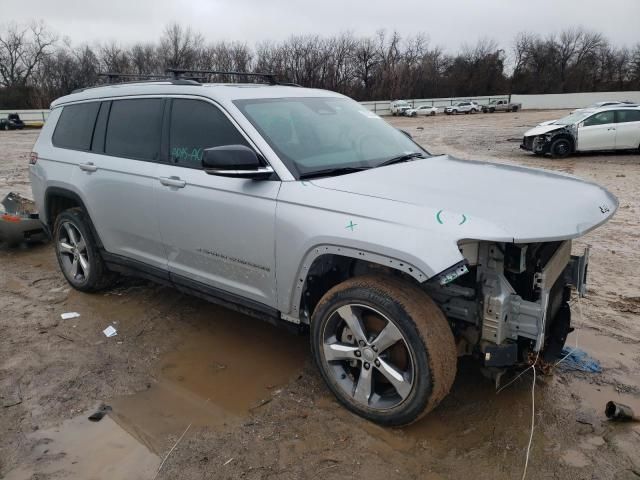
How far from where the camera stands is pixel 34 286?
211 inches

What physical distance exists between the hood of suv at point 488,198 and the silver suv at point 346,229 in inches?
0.4

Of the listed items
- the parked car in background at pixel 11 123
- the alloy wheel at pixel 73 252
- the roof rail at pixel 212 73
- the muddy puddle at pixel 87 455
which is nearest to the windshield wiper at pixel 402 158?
the roof rail at pixel 212 73

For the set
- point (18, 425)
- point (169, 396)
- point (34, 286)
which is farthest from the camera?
point (34, 286)

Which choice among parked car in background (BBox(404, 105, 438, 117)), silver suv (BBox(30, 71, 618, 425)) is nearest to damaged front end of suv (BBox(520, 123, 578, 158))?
silver suv (BBox(30, 71, 618, 425))

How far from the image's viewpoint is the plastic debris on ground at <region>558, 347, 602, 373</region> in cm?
356

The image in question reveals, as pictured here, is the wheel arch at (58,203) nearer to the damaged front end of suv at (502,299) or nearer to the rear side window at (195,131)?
the rear side window at (195,131)

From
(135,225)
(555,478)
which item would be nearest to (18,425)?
(135,225)

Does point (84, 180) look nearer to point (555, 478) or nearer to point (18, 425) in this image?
point (18, 425)

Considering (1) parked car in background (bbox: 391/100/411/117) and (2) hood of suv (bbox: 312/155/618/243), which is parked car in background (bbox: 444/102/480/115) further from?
(2) hood of suv (bbox: 312/155/618/243)

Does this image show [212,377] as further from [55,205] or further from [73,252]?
[55,205]

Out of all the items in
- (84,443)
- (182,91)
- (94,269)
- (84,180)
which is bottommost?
(84,443)

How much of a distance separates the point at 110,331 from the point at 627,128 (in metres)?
15.9

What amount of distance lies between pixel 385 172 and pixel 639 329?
2565 millimetres

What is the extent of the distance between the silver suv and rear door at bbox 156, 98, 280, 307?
0.5 inches
